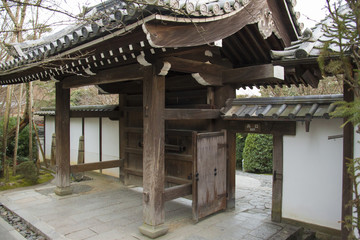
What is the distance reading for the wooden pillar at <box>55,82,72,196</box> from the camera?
6797 mm

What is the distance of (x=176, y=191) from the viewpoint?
4.88m

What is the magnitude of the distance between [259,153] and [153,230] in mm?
7153

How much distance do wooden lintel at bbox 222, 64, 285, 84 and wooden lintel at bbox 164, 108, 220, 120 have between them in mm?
753

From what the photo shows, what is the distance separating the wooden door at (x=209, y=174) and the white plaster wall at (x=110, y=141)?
3.94m

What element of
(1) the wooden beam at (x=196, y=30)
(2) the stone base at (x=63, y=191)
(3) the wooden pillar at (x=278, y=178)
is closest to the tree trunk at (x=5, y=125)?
(2) the stone base at (x=63, y=191)

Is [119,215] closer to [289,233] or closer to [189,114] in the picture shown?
[189,114]

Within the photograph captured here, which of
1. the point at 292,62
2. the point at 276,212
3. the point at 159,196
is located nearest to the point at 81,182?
the point at 159,196

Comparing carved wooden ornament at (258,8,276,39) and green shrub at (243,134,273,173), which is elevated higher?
carved wooden ornament at (258,8,276,39)

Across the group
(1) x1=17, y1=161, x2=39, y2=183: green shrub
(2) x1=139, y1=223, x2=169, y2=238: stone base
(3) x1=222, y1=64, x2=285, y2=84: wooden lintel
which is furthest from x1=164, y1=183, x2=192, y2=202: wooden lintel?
(1) x1=17, y1=161, x2=39, y2=183: green shrub

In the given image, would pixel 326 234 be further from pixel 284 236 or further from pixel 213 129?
pixel 213 129

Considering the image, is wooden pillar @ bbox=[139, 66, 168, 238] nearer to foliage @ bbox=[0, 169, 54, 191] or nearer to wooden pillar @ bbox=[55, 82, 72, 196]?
wooden pillar @ bbox=[55, 82, 72, 196]

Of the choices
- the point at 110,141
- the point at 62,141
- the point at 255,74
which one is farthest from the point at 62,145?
the point at 255,74

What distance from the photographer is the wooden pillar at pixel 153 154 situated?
4430 mm

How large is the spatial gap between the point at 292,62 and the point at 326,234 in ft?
10.4
